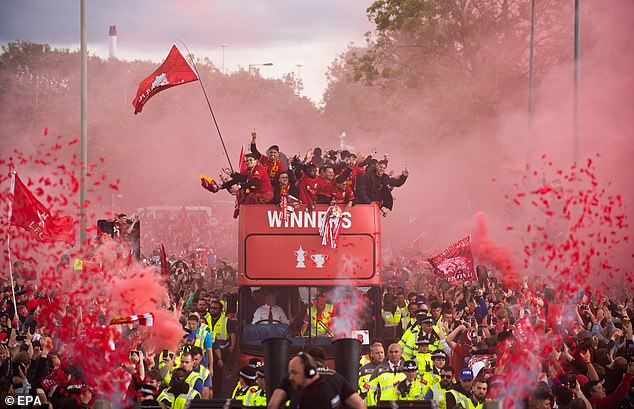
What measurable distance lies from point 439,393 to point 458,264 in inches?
331

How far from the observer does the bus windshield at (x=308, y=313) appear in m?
14.3

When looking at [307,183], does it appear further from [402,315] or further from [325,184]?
[402,315]

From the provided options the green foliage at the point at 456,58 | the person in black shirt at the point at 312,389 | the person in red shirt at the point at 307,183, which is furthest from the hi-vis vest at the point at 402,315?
the green foliage at the point at 456,58

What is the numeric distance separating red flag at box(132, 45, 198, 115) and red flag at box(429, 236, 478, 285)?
5204 mm

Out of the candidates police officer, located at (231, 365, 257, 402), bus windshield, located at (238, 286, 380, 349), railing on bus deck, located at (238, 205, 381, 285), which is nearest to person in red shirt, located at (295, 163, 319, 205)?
railing on bus deck, located at (238, 205, 381, 285)

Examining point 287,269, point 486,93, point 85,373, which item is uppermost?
point 486,93

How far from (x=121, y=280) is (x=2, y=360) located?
546 centimetres

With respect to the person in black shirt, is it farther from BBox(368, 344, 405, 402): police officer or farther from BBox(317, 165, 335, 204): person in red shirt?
BBox(317, 165, 335, 204): person in red shirt

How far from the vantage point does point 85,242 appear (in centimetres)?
2236

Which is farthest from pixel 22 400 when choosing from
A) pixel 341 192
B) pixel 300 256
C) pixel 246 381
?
pixel 341 192

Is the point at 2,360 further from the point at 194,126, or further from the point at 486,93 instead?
the point at 194,126

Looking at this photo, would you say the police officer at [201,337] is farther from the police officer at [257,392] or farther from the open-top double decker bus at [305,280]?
the police officer at [257,392]

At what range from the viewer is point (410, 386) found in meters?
12.5

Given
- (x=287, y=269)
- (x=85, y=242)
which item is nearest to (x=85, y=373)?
(x=287, y=269)
